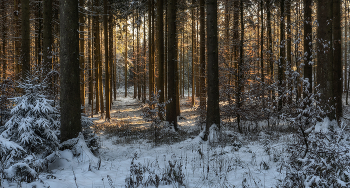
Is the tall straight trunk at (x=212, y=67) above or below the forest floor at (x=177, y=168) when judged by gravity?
above

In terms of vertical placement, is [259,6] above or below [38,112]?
above

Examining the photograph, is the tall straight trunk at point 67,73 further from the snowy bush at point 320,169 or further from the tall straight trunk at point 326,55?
the tall straight trunk at point 326,55

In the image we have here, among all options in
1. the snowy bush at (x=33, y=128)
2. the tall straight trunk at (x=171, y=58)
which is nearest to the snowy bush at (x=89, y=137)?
the snowy bush at (x=33, y=128)

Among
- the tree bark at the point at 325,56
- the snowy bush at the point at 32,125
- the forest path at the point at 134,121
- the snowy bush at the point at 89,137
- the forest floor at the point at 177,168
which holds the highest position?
the tree bark at the point at 325,56

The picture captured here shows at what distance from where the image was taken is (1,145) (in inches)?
110

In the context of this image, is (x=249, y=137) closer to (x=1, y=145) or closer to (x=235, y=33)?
(x=235, y=33)

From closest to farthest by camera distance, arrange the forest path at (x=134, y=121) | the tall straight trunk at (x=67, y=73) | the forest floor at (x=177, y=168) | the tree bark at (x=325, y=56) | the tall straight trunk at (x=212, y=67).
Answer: the forest floor at (x=177, y=168)
the tall straight trunk at (x=67, y=73)
the tree bark at (x=325, y=56)
the tall straight trunk at (x=212, y=67)
the forest path at (x=134, y=121)

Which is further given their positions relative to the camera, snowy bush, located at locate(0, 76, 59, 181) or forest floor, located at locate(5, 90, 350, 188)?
snowy bush, located at locate(0, 76, 59, 181)

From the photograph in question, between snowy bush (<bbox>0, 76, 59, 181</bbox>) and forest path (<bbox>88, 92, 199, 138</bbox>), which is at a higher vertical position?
snowy bush (<bbox>0, 76, 59, 181</bbox>)

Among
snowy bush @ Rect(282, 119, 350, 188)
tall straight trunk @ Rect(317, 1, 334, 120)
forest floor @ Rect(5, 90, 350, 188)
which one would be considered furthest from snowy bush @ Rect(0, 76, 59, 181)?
tall straight trunk @ Rect(317, 1, 334, 120)

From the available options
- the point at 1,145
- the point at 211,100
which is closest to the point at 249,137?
the point at 211,100

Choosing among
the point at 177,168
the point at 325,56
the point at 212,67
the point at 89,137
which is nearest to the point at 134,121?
the point at 89,137

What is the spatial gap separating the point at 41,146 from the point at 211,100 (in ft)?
17.9

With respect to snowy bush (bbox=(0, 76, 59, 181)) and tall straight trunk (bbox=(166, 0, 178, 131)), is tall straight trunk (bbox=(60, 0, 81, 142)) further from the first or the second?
tall straight trunk (bbox=(166, 0, 178, 131))
